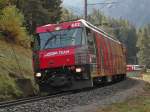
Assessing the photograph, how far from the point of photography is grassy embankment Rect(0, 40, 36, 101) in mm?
22234

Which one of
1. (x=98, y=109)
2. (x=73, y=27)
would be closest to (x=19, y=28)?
(x=73, y=27)

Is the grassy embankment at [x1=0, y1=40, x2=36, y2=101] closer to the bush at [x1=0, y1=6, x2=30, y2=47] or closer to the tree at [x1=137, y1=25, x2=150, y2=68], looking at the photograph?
the bush at [x1=0, y1=6, x2=30, y2=47]

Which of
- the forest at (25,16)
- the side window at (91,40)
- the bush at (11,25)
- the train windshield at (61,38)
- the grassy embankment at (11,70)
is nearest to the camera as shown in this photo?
the grassy embankment at (11,70)

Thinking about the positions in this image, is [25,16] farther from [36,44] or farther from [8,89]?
[8,89]

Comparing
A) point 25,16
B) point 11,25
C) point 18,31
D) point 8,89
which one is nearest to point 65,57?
point 8,89

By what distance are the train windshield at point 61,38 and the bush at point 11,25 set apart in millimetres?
8718

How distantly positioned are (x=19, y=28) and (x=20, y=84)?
1161 cm

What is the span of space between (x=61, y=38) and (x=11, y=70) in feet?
11.0

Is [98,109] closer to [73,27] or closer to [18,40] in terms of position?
[73,27]

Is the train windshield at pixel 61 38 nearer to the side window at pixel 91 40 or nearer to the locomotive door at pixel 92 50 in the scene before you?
the side window at pixel 91 40

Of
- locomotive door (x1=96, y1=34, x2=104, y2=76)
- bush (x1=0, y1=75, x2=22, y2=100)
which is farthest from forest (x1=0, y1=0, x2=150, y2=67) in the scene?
bush (x1=0, y1=75, x2=22, y2=100)

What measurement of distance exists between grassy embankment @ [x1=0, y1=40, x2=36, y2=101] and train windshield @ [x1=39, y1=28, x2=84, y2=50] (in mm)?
2204

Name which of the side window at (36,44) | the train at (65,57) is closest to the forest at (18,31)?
the train at (65,57)

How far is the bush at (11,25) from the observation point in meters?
34.2
